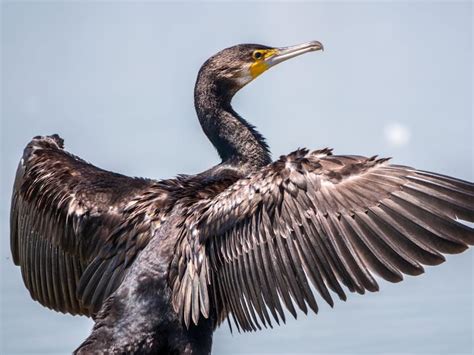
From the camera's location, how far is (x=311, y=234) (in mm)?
8672

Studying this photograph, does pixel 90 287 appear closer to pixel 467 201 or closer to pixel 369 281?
pixel 369 281

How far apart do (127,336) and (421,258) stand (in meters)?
2.17

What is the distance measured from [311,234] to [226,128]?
195 centimetres

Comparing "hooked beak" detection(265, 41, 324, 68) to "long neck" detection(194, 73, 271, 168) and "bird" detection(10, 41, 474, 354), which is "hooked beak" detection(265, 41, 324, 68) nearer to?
"long neck" detection(194, 73, 271, 168)

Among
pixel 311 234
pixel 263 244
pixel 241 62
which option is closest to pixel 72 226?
pixel 241 62

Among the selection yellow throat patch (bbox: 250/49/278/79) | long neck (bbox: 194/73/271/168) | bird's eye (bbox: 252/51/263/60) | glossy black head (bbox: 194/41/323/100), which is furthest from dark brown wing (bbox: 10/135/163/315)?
bird's eye (bbox: 252/51/263/60)

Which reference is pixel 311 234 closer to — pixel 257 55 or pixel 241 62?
pixel 241 62

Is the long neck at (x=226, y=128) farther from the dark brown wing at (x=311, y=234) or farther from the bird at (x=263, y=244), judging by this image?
the dark brown wing at (x=311, y=234)

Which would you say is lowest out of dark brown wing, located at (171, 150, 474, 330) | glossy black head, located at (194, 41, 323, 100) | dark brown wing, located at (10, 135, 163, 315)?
dark brown wing, located at (171, 150, 474, 330)

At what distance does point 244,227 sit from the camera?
347 inches

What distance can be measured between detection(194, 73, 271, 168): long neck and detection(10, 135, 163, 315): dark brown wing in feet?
2.41

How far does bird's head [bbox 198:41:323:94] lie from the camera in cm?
1069

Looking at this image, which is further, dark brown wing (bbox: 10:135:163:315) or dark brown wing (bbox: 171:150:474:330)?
dark brown wing (bbox: 10:135:163:315)

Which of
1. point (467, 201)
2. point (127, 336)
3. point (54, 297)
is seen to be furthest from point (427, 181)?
point (54, 297)
